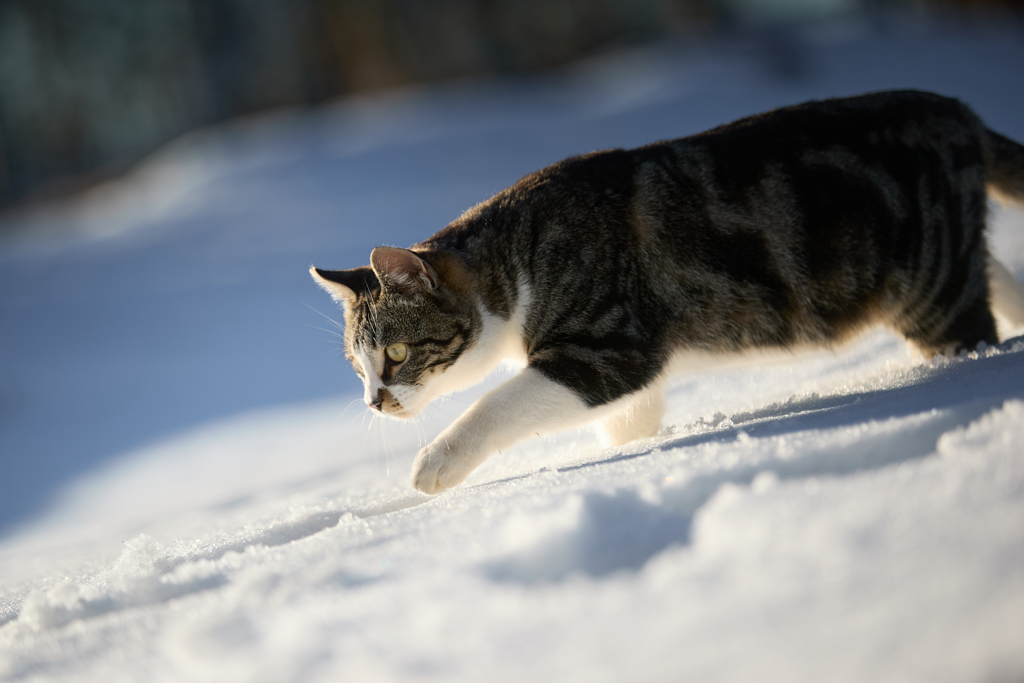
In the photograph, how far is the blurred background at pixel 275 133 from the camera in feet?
12.5

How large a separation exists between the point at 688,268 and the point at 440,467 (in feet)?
2.03

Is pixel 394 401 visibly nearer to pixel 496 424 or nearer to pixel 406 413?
pixel 406 413

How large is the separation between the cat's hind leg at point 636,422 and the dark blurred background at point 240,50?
6938 millimetres

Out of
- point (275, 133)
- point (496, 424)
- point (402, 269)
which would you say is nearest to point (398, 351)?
point (402, 269)

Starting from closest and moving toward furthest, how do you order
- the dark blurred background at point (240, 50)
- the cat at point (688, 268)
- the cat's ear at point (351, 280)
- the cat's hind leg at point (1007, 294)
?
the cat at point (688, 268)
the cat's ear at point (351, 280)
the cat's hind leg at point (1007, 294)
the dark blurred background at point (240, 50)

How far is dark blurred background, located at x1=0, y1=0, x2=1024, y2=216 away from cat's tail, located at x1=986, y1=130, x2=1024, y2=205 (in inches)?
260

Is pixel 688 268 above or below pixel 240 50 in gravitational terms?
below

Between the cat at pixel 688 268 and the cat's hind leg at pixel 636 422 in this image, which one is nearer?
the cat at pixel 688 268

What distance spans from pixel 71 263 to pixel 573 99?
4.71 metres

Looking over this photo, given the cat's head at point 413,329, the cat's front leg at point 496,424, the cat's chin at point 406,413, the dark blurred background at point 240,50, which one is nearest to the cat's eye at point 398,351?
the cat's head at point 413,329

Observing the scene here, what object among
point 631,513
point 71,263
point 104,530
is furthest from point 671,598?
point 71,263

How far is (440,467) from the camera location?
120 cm

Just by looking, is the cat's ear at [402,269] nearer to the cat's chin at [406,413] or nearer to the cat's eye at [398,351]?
the cat's eye at [398,351]

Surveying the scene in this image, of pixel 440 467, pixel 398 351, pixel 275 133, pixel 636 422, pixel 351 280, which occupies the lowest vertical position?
pixel 636 422
